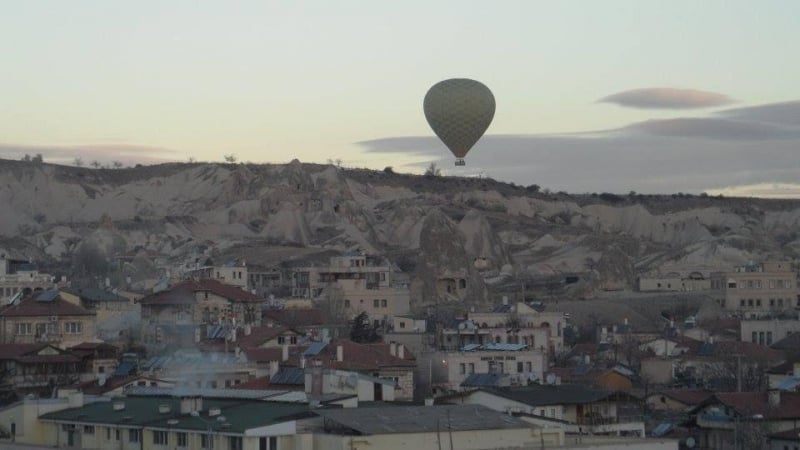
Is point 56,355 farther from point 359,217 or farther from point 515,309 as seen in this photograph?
point 359,217

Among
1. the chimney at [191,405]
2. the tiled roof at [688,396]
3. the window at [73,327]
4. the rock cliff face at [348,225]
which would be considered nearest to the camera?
the chimney at [191,405]

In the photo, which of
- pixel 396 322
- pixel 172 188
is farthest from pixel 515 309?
pixel 172 188

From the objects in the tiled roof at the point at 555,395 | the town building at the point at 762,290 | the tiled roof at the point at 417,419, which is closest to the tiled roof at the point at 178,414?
the tiled roof at the point at 417,419

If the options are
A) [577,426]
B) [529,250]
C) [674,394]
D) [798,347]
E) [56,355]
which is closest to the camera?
[577,426]

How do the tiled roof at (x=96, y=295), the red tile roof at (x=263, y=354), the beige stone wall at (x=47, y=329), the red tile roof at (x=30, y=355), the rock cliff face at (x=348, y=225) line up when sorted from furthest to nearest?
the rock cliff face at (x=348, y=225)
the tiled roof at (x=96, y=295)
the beige stone wall at (x=47, y=329)
the red tile roof at (x=30, y=355)
the red tile roof at (x=263, y=354)

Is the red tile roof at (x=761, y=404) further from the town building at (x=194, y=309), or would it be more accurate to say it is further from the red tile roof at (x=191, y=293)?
the red tile roof at (x=191, y=293)

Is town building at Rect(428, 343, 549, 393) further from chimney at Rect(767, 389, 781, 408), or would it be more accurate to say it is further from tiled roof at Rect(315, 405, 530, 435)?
tiled roof at Rect(315, 405, 530, 435)

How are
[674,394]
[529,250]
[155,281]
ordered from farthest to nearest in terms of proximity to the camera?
1. [529,250]
2. [155,281]
3. [674,394]
